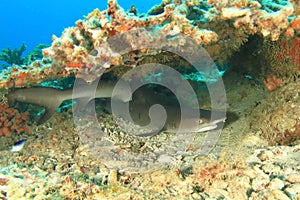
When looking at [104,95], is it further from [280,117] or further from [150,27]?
[280,117]

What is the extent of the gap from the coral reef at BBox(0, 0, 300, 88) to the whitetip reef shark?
64 centimetres

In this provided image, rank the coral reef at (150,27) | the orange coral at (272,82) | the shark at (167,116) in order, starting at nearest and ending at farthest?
the coral reef at (150,27) < the shark at (167,116) < the orange coral at (272,82)

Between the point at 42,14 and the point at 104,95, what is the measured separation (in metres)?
127

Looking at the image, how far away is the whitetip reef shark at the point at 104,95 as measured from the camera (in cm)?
402

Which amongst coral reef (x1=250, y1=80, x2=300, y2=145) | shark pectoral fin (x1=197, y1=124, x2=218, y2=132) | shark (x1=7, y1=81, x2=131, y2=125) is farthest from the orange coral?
shark (x1=7, y1=81, x2=131, y2=125)

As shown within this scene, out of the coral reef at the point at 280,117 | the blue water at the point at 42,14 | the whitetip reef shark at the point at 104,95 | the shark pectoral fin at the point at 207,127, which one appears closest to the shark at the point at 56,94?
the whitetip reef shark at the point at 104,95

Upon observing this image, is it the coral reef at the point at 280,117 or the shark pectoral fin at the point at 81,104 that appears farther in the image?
the shark pectoral fin at the point at 81,104

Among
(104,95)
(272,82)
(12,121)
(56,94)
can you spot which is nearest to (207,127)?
(272,82)

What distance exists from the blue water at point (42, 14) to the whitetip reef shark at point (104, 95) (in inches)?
3684

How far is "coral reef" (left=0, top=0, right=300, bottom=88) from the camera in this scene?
293 centimetres

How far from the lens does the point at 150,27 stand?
3014 mm

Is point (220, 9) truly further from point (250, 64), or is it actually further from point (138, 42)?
point (250, 64)

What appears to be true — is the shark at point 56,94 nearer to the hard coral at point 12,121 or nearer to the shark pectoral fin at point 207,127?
the hard coral at point 12,121

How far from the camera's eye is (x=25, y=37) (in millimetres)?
93375
